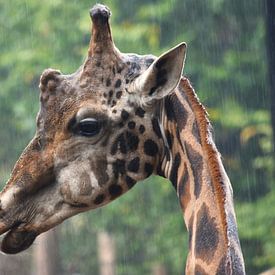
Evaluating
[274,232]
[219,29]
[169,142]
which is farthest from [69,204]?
[219,29]

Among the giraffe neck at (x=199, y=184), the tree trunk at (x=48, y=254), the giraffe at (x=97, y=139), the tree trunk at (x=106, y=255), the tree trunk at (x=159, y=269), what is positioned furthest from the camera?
the tree trunk at (x=106, y=255)

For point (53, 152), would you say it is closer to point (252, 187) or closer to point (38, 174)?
point (38, 174)

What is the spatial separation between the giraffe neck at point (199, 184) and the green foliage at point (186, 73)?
9.47 m

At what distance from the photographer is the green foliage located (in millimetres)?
15484

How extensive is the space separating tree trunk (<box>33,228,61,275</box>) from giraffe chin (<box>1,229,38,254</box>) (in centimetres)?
1157

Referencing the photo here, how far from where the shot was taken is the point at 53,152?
18.4ft

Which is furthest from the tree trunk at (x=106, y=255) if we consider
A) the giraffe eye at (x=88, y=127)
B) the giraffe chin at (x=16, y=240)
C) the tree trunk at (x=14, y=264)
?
the giraffe eye at (x=88, y=127)

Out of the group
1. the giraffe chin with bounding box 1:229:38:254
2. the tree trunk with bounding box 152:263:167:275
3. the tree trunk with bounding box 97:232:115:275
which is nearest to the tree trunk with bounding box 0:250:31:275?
the tree trunk with bounding box 97:232:115:275

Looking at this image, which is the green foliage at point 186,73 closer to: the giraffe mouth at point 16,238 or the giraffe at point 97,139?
the giraffe at point 97,139

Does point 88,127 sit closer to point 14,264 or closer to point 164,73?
point 164,73

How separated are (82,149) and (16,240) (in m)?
0.56

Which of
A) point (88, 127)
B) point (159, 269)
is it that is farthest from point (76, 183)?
point (159, 269)

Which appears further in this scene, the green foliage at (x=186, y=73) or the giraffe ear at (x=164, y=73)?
the green foliage at (x=186, y=73)

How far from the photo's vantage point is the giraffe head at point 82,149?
5.61m
